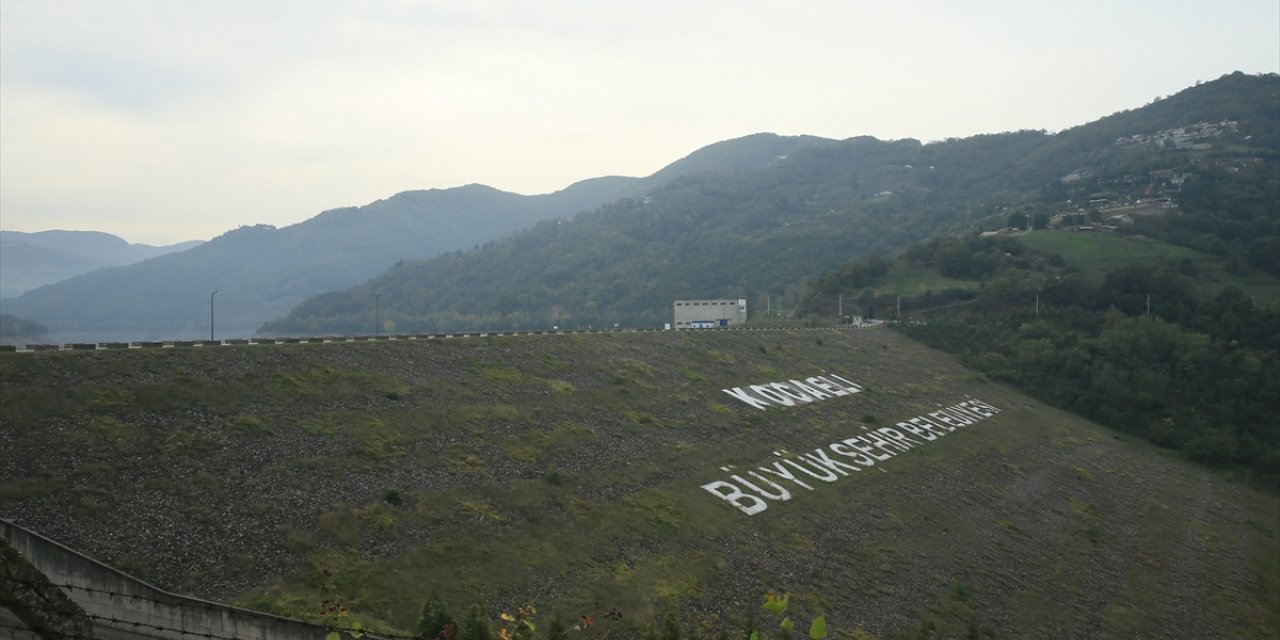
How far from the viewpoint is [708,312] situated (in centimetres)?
11875

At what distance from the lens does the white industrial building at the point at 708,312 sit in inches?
4587

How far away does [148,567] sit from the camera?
2028cm

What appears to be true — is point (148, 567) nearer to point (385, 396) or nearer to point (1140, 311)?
point (385, 396)

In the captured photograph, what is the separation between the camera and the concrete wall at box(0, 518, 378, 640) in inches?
660

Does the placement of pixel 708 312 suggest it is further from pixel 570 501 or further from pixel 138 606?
pixel 138 606

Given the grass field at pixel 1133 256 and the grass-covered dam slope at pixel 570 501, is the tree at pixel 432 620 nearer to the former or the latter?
the grass-covered dam slope at pixel 570 501

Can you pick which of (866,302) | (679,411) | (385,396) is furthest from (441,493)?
(866,302)

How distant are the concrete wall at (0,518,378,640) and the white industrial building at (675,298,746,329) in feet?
321

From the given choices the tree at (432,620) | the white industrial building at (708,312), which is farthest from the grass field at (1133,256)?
the tree at (432,620)

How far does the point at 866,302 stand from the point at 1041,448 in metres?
61.0

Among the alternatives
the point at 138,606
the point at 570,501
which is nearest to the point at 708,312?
the point at 570,501

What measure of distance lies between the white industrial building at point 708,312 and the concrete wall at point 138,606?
97955mm

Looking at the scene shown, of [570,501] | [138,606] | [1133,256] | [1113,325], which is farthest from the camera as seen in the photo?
[1133,256]

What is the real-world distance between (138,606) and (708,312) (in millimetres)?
102911
